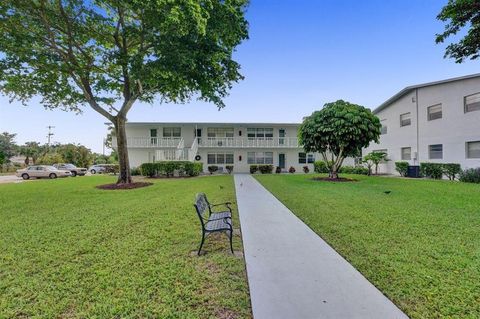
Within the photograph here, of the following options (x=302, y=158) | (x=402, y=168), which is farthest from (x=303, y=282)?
(x=302, y=158)

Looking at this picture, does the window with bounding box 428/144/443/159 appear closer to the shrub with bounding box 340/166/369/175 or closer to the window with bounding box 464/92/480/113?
the window with bounding box 464/92/480/113

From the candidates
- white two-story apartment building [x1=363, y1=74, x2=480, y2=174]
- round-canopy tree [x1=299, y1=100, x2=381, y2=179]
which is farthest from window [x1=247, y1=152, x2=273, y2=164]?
white two-story apartment building [x1=363, y1=74, x2=480, y2=174]

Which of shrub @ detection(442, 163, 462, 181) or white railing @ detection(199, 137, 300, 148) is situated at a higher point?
white railing @ detection(199, 137, 300, 148)

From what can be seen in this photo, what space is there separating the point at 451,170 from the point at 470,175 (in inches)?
53.2

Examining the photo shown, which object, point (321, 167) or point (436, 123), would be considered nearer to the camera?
point (436, 123)

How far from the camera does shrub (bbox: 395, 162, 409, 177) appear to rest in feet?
66.0

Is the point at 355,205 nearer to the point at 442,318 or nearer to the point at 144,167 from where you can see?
the point at 442,318

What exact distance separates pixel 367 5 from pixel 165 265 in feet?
55.9

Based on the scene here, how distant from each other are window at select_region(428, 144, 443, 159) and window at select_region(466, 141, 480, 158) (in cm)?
180

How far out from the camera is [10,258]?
4.07 metres

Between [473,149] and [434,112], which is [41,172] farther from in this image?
[473,149]

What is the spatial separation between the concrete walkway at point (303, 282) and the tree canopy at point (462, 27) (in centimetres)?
1359

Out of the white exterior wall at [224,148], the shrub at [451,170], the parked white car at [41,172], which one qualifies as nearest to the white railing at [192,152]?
the white exterior wall at [224,148]

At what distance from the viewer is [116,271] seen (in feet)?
11.7
